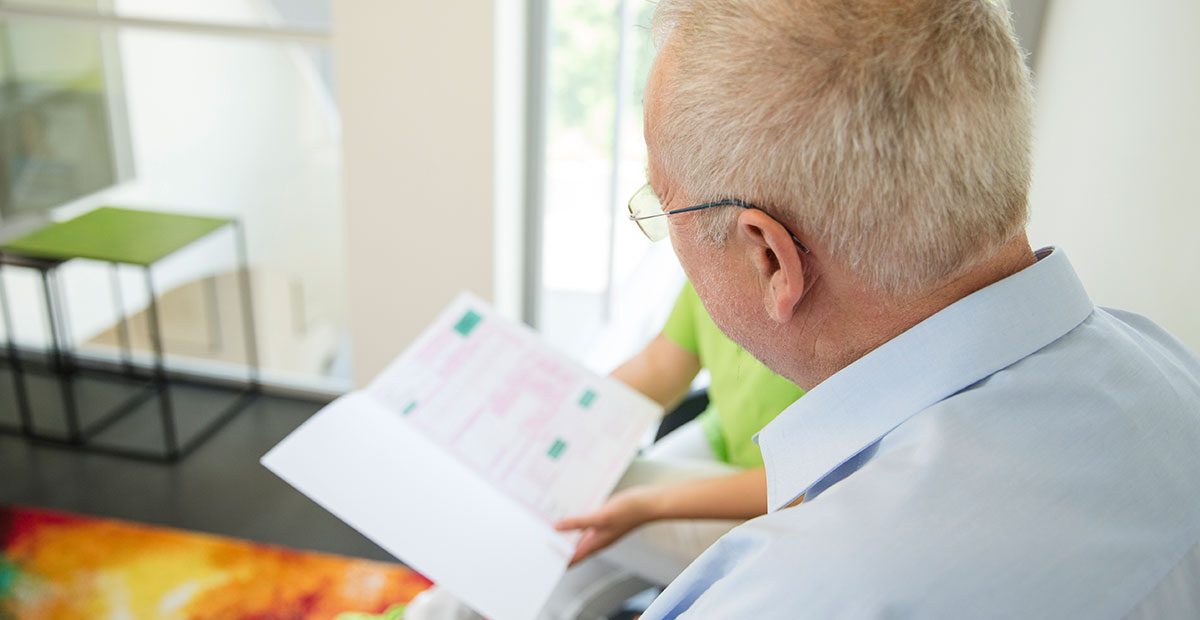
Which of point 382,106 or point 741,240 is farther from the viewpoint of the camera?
point 382,106

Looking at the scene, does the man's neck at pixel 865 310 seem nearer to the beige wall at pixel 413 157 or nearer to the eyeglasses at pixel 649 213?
the eyeglasses at pixel 649 213

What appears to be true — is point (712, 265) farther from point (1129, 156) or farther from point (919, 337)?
point (1129, 156)

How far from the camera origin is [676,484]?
1381 mm

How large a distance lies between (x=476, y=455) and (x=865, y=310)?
2.26 feet

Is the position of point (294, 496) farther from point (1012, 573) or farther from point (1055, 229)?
point (1012, 573)

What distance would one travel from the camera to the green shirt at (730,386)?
136cm

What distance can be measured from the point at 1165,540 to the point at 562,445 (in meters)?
0.82

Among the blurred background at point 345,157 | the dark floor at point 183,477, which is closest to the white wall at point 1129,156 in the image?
the blurred background at point 345,157

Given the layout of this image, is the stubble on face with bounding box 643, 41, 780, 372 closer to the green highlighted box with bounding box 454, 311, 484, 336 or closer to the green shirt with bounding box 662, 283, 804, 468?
the green shirt with bounding box 662, 283, 804, 468

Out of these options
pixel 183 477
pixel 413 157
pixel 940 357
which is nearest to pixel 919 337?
pixel 940 357

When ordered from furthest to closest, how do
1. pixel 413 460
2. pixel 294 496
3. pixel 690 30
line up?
1. pixel 294 496
2. pixel 413 460
3. pixel 690 30

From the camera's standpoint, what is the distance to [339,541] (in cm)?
223

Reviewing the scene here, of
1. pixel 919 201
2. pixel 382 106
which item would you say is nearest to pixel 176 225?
pixel 382 106

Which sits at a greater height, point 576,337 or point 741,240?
point 741,240
